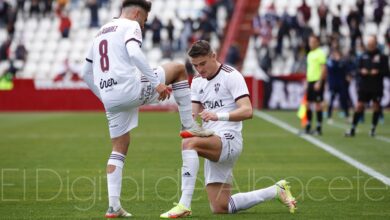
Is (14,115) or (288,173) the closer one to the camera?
(288,173)

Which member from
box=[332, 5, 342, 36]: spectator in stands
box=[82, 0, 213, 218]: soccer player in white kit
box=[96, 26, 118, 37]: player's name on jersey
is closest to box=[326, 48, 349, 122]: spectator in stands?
box=[332, 5, 342, 36]: spectator in stands

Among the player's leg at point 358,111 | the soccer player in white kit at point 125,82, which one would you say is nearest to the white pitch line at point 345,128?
the player's leg at point 358,111

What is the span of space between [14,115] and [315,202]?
22.5 m

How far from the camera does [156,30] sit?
122 feet

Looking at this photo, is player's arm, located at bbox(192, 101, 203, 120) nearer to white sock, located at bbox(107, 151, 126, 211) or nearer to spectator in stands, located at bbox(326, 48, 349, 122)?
white sock, located at bbox(107, 151, 126, 211)

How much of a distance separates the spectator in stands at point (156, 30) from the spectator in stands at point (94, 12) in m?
2.88

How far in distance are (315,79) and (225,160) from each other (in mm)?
11902

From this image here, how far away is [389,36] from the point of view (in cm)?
3488

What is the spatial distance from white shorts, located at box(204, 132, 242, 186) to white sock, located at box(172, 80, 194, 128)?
36 centimetres

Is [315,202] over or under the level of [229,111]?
under

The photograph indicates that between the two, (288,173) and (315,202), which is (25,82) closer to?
(288,173)

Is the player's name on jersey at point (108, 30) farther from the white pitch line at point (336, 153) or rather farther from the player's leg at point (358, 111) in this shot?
the player's leg at point (358, 111)

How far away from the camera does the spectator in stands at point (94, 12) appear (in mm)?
39125

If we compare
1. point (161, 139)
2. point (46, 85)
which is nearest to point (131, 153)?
point (161, 139)
